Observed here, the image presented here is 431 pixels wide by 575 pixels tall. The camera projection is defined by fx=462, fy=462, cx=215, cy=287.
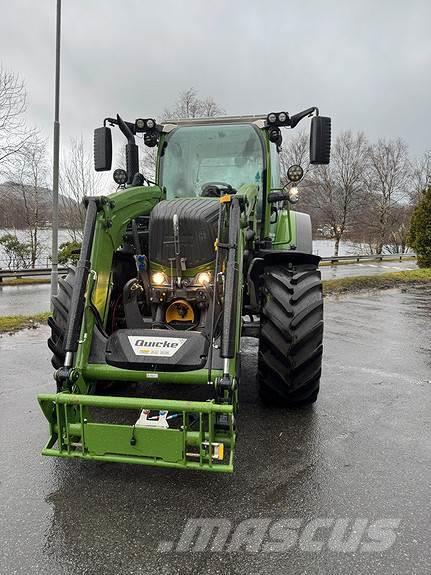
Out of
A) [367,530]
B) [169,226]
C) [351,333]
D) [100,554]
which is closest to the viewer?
[100,554]

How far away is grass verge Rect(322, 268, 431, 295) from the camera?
14328 mm

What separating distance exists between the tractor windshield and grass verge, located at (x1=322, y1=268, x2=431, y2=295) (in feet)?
29.7

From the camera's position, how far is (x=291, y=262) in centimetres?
434

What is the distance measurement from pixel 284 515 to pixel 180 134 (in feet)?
13.0

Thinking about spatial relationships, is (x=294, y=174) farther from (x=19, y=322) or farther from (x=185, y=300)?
(x=19, y=322)

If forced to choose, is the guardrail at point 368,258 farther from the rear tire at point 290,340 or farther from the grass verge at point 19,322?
the rear tire at point 290,340

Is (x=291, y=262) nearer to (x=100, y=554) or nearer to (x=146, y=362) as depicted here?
(x=146, y=362)

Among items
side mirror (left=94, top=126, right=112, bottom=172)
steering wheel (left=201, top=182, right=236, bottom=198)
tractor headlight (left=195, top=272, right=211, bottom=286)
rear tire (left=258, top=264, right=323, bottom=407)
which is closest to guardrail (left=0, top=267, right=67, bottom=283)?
side mirror (left=94, top=126, right=112, bottom=172)

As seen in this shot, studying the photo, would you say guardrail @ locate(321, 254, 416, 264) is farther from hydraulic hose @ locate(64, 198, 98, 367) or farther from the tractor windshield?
hydraulic hose @ locate(64, 198, 98, 367)

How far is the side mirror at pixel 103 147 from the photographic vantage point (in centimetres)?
490

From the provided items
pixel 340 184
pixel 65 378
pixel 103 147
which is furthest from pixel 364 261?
pixel 65 378

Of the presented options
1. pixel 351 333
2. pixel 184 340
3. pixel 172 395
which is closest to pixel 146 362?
pixel 184 340

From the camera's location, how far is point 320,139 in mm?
4590

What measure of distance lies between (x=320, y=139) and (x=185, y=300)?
6.96ft
